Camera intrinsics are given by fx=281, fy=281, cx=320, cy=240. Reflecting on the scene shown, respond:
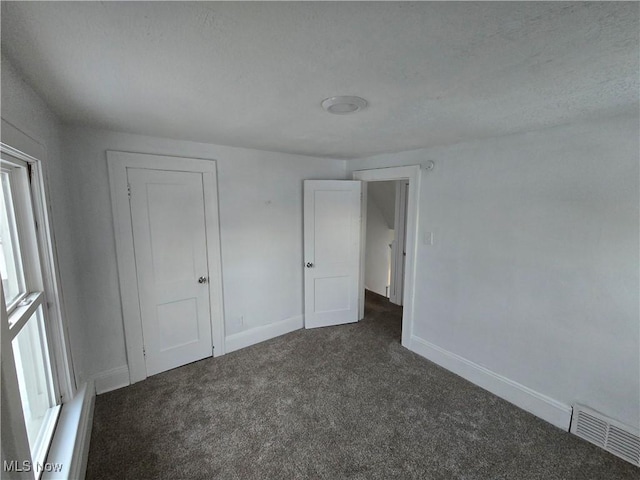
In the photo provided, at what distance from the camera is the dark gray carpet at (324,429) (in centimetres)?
172

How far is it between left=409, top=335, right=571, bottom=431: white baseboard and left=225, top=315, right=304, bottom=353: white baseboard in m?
1.42

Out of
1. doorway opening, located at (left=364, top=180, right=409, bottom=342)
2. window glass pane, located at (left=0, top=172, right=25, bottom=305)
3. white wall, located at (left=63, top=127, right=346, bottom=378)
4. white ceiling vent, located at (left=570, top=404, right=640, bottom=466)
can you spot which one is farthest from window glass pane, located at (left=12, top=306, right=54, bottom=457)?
white ceiling vent, located at (left=570, top=404, right=640, bottom=466)

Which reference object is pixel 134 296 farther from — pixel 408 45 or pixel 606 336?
pixel 606 336

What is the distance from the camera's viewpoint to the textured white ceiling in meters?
0.81

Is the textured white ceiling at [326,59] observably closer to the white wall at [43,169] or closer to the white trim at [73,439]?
the white wall at [43,169]

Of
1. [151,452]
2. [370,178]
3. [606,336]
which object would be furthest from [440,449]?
[370,178]

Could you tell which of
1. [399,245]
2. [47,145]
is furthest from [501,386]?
[47,145]

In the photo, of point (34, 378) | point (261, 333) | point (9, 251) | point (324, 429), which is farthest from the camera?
point (261, 333)

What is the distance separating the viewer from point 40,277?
61.8 inches

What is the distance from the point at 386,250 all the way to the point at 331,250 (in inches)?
76.9

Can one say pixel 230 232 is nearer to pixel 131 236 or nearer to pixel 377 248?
pixel 131 236

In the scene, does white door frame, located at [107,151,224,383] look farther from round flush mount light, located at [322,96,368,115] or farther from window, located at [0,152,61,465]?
round flush mount light, located at [322,96,368,115]

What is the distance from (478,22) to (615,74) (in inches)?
33.4

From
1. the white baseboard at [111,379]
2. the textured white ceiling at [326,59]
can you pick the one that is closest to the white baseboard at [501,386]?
the textured white ceiling at [326,59]
